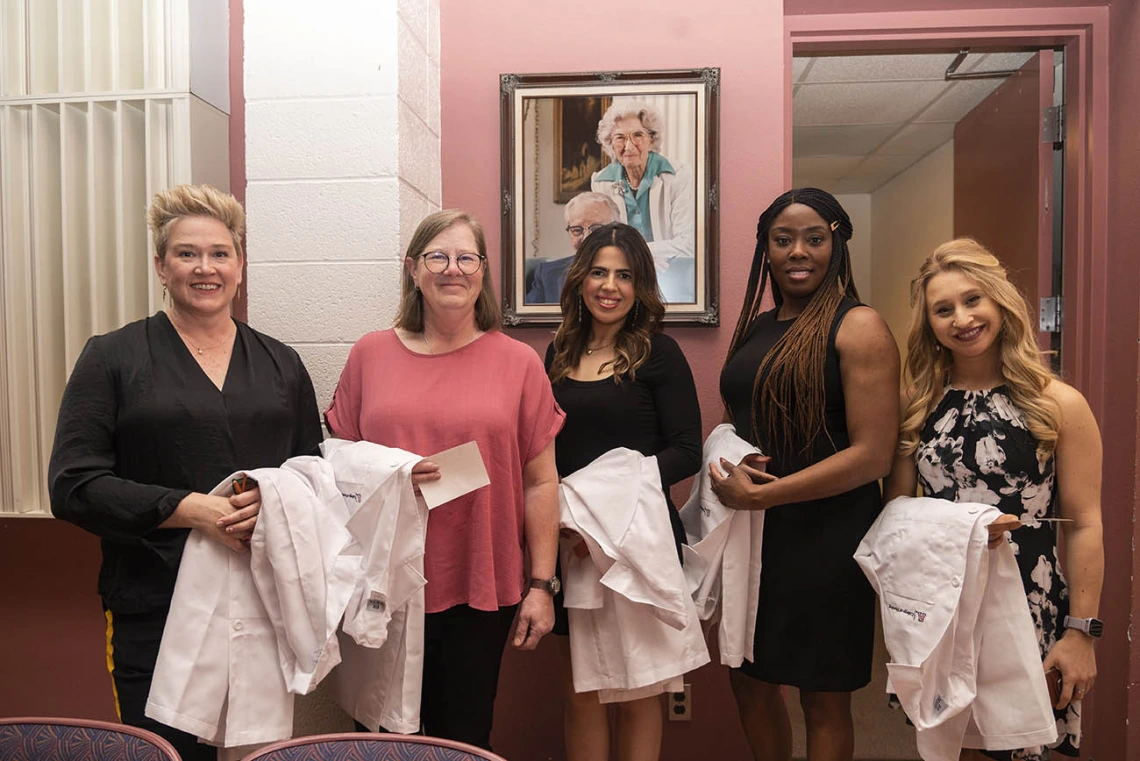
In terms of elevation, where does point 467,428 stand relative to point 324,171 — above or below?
below

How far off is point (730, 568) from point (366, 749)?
3.45 ft

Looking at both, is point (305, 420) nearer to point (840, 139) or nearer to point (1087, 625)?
point (1087, 625)

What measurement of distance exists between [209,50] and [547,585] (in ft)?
6.41

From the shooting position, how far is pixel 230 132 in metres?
2.56

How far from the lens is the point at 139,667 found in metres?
1.66

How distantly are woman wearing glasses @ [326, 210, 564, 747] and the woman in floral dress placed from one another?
37.6 inches

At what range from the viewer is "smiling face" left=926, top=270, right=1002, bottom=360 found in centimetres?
179

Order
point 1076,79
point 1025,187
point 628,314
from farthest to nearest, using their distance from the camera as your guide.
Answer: point 1025,187
point 1076,79
point 628,314

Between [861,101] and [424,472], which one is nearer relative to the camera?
[424,472]

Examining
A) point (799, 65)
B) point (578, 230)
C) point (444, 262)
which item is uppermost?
point (799, 65)

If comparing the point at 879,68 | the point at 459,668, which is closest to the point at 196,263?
the point at 459,668

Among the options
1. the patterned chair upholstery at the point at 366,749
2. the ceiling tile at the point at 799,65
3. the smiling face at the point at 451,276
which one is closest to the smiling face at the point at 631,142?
the smiling face at the point at 451,276

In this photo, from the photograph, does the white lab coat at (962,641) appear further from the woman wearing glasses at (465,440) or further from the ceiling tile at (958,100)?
the ceiling tile at (958,100)

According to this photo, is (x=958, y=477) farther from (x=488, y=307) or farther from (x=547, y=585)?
(x=488, y=307)
